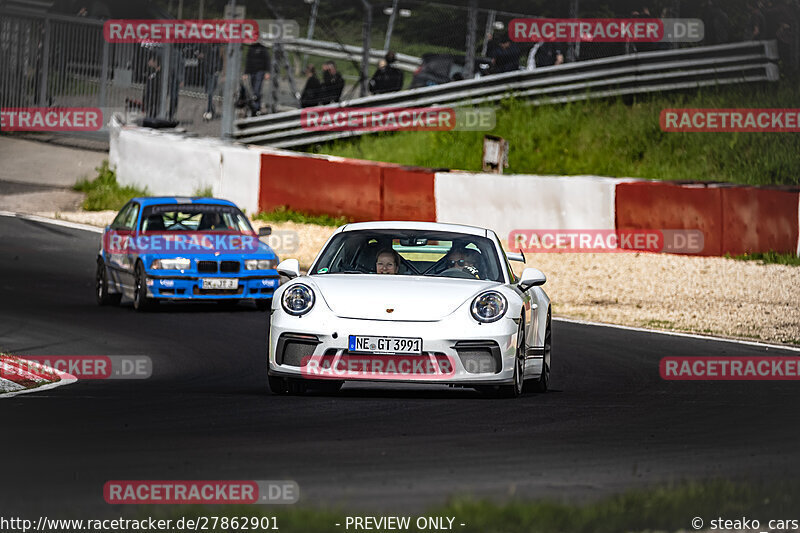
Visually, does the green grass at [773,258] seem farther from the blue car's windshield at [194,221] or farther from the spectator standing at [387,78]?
the spectator standing at [387,78]

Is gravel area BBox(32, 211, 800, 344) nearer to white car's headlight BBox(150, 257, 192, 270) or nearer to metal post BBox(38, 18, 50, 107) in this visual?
white car's headlight BBox(150, 257, 192, 270)

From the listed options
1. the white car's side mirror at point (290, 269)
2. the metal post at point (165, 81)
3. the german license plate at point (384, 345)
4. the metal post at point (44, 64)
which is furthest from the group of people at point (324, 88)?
the german license plate at point (384, 345)

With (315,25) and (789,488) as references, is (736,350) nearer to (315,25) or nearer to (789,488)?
(789,488)

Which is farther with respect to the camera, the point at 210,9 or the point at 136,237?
the point at 210,9

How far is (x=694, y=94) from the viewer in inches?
1009

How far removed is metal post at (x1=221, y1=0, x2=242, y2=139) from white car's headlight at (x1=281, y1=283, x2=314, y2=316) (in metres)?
15.3

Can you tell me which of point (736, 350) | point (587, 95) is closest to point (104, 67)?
point (587, 95)

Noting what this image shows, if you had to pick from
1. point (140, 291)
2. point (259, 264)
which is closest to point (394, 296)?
point (259, 264)

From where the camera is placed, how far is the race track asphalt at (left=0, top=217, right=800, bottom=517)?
652cm

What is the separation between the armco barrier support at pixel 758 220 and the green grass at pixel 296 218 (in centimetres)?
639

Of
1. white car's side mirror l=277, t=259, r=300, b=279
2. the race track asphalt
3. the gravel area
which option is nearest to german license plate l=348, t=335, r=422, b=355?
the race track asphalt

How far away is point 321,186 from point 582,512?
696 inches

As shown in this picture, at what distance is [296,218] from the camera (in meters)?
23.5

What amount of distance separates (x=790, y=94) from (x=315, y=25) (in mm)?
11295
